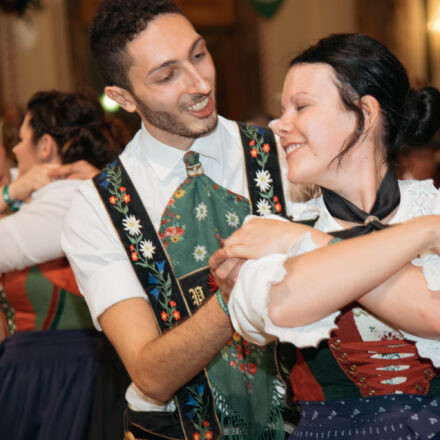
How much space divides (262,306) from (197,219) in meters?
0.60

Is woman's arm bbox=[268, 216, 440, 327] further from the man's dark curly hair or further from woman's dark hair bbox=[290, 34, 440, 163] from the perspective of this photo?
the man's dark curly hair

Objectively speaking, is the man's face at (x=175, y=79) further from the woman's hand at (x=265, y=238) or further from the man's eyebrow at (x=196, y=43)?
the woman's hand at (x=265, y=238)

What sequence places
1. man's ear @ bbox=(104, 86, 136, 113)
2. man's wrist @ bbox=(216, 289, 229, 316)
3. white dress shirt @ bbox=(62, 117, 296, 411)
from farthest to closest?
man's ear @ bbox=(104, 86, 136, 113) < white dress shirt @ bbox=(62, 117, 296, 411) < man's wrist @ bbox=(216, 289, 229, 316)

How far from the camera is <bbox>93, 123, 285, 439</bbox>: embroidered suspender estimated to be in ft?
4.91

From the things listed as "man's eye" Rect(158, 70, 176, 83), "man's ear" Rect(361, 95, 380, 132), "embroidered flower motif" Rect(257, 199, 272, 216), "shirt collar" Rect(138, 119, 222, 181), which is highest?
"man's eye" Rect(158, 70, 176, 83)

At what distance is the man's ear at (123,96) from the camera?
1.79 metres

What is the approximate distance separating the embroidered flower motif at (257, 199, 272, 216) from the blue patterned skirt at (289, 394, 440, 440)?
51 cm

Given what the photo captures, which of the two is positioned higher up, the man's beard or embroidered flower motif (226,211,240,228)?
the man's beard

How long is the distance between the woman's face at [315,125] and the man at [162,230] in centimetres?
31

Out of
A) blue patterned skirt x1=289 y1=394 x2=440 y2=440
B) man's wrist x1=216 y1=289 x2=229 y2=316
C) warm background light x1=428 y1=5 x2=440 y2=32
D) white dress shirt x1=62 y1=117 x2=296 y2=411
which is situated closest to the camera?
blue patterned skirt x1=289 y1=394 x2=440 y2=440

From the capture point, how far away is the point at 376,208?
1284 mm

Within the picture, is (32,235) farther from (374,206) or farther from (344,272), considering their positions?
(344,272)

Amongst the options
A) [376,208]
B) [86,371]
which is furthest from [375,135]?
[86,371]

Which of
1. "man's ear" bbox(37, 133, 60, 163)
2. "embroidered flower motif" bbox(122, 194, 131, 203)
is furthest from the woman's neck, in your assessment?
"man's ear" bbox(37, 133, 60, 163)
